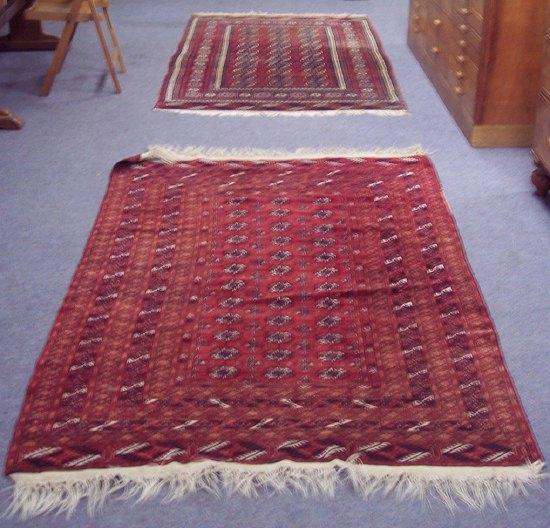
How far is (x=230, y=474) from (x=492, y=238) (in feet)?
4.74

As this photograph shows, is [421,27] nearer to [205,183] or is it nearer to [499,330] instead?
[205,183]

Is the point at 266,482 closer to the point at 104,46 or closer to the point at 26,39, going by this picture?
the point at 104,46

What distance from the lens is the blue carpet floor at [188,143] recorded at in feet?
6.28

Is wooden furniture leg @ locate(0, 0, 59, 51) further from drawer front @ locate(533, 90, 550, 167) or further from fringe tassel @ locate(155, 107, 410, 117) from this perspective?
drawer front @ locate(533, 90, 550, 167)

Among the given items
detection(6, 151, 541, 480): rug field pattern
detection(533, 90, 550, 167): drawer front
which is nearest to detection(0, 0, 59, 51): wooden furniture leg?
detection(6, 151, 541, 480): rug field pattern

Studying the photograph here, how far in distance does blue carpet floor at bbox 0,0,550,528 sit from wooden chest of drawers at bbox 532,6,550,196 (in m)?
0.08

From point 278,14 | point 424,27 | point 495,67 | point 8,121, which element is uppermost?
point 495,67

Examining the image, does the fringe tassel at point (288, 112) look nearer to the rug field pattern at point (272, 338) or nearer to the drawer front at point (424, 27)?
the drawer front at point (424, 27)

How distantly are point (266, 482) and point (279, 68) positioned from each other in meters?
3.16

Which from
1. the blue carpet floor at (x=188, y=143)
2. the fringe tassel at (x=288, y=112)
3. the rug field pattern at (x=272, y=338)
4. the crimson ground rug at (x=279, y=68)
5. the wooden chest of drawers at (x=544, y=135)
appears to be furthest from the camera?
the crimson ground rug at (x=279, y=68)

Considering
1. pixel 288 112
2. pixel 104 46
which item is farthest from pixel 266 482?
pixel 104 46

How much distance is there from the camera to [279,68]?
470 centimetres

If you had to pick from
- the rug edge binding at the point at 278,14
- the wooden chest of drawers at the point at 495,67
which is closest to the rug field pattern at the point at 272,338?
the wooden chest of drawers at the point at 495,67

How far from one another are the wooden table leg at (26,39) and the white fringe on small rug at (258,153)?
1.69 meters
